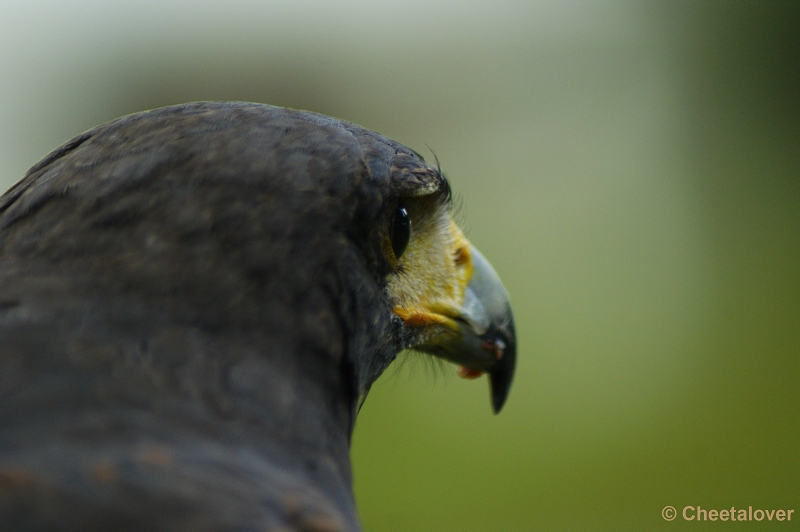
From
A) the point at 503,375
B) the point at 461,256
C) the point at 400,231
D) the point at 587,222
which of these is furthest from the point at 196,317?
the point at 587,222

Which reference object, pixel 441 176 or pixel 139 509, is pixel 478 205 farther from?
pixel 139 509

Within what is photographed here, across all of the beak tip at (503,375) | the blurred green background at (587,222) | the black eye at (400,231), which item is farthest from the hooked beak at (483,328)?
the blurred green background at (587,222)

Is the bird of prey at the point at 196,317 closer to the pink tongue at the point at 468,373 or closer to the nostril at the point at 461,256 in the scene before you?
the nostril at the point at 461,256

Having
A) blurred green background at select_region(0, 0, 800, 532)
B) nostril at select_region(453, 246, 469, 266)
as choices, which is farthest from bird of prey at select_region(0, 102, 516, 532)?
blurred green background at select_region(0, 0, 800, 532)

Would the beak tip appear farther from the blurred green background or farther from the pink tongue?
the blurred green background

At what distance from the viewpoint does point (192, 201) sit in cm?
108

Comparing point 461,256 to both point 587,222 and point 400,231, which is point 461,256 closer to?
point 400,231

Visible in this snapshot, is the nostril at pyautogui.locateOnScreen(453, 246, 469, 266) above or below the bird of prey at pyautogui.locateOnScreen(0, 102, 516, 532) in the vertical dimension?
below

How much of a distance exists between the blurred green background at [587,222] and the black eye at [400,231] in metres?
4.53

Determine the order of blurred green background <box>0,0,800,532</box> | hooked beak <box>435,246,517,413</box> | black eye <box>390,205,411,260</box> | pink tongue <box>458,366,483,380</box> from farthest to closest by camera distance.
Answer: blurred green background <box>0,0,800,532</box>
pink tongue <box>458,366,483,380</box>
hooked beak <box>435,246,517,413</box>
black eye <box>390,205,411,260</box>

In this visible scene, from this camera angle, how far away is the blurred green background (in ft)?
22.2

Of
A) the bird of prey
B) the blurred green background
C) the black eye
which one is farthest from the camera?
the blurred green background

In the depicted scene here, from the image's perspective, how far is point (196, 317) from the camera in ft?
3.40

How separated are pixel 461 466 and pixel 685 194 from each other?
174 inches
